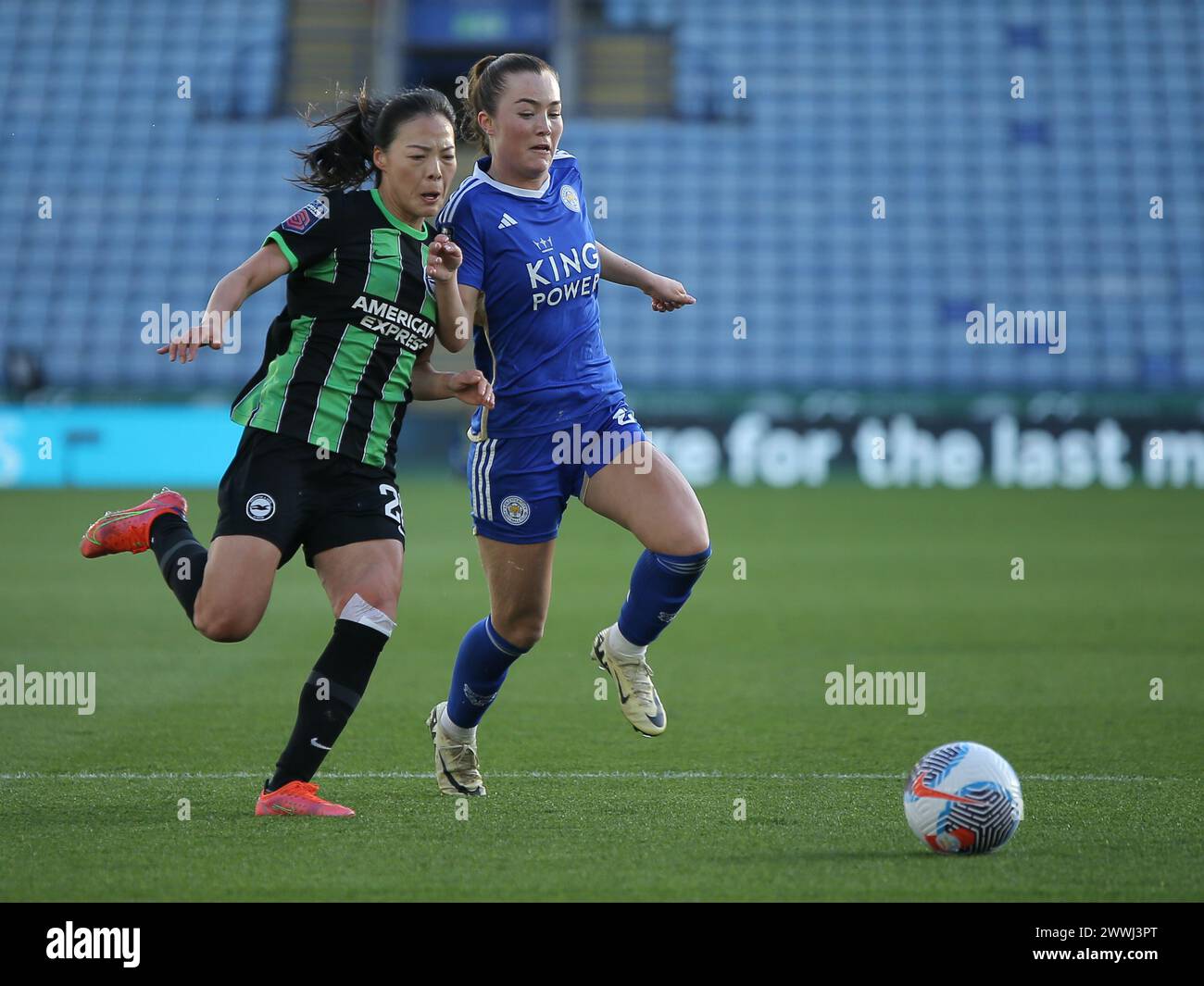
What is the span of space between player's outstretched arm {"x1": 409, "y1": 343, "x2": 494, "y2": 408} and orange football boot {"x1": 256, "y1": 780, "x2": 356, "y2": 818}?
122 cm

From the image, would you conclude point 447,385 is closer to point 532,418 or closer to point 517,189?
point 532,418

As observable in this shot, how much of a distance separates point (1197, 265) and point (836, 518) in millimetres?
11270

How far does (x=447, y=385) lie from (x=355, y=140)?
2.96 ft

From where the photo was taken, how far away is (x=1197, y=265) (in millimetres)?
24859

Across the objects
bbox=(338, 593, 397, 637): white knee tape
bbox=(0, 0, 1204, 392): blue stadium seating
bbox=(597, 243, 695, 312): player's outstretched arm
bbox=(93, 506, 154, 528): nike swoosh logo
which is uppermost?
bbox=(0, 0, 1204, 392): blue stadium seating

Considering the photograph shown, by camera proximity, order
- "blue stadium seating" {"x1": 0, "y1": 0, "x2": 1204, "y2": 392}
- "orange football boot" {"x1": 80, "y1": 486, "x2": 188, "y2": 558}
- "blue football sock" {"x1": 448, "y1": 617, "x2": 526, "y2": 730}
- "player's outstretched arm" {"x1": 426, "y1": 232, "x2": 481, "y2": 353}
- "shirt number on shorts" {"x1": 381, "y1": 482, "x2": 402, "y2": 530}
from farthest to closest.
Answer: "blue stadium seating" {"x1": 0, "y1": 0, "x2": 1204, "y2": 392}
"orange football boot" {"x1": 80, "y1": 486, "x2": 188, "y2": 558}
"blue football sock" {"x1": 448, "y1": 617, "x2": 526, "y2": 730}
"shirt number on shorts" {"x1": 381, "y1": 482, "x2": 402, "y2": 530}
"player's outstretched arm" {"x1": 426, "y1": 232, "x2": 481, "y2": 353}

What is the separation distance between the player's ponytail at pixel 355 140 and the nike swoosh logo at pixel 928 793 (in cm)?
240

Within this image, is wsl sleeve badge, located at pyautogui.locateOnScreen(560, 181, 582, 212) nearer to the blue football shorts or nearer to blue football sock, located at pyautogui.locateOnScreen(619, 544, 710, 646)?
the blue football shorts

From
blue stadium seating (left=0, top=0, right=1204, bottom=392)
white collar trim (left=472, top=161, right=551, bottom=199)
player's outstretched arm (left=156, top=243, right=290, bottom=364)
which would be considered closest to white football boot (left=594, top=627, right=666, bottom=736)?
white collar trim (left=472, top=161, right=551, bottom=199)

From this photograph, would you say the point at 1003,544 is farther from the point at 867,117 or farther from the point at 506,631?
the point at 867,117

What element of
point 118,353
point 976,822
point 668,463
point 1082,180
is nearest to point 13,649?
point 668,463

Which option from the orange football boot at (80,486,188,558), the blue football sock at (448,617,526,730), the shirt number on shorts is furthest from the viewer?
the orange football boot at (80,486,188,558)

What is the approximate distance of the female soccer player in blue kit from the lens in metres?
5.20

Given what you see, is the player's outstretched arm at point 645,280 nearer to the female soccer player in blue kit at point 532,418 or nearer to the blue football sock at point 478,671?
the female soccer player in blue kit at point 532,418
